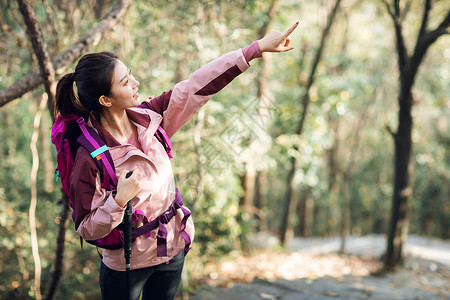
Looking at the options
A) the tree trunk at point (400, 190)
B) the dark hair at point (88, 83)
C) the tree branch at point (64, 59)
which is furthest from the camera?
the tree trunk at point (400, 190)

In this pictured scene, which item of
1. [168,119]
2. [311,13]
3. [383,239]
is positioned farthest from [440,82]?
[168,119]

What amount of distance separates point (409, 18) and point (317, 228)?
481 inches

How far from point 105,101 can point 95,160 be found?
0.29 meters

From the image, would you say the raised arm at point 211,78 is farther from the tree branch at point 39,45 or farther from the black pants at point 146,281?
the tree branch at point 39,45

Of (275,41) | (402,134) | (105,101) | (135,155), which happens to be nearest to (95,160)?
(135,155)

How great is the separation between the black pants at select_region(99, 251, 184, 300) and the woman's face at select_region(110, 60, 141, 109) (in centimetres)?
79

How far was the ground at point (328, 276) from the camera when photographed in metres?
3.70

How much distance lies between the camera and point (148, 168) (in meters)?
1.67

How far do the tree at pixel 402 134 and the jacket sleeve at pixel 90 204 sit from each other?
4.66 m

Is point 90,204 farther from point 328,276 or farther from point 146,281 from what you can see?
point 328,276

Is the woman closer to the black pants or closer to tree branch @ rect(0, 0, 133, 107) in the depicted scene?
the black pants

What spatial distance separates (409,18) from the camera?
32.5 ft

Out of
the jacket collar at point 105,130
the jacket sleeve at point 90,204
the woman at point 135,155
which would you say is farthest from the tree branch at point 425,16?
the jacket sleeve at point 90,204

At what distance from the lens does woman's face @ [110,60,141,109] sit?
1613 millimetres
